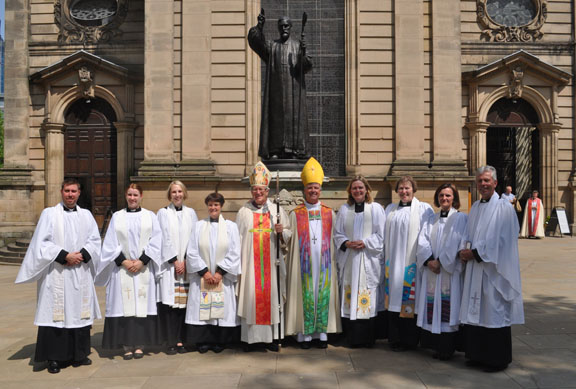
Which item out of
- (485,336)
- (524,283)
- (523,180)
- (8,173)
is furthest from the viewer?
(523,180)

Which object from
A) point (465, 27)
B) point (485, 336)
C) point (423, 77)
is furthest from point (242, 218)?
point (465, 27)

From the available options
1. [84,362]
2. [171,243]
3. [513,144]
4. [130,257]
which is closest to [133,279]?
[130,257]

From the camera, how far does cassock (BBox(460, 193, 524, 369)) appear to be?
526cm

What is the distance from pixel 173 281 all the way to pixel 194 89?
1083 centimetres

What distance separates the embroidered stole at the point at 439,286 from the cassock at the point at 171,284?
2774 mm

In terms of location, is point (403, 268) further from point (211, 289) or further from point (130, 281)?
point (130, 281)

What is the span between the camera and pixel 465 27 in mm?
19062

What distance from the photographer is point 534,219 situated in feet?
60.6

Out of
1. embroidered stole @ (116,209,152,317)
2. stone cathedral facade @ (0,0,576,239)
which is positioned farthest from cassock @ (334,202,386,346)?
stone cathedral facade @ (0,0,576,239)

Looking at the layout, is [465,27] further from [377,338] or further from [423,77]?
[377,338]

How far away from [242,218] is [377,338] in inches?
85.3

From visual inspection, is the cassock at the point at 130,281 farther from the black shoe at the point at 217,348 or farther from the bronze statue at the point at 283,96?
the bronze statue at the point at 283,96

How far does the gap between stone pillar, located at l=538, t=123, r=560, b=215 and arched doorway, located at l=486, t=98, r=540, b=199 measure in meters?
0.43

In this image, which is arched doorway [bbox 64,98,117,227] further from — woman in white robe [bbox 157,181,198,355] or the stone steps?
woman in white robe [bbox 157,181,198,355]
